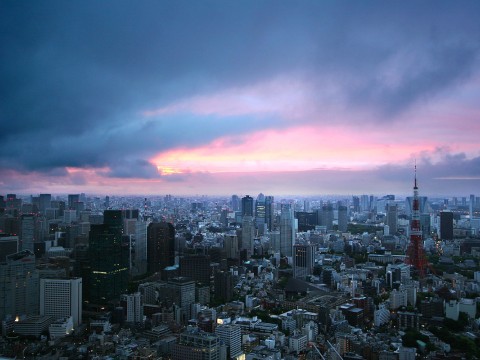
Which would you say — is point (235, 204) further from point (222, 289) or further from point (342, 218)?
point (222, 289)

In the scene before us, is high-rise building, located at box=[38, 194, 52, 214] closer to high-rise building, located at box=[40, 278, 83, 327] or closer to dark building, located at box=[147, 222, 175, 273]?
high-rise building, located at box=[40, 278, 83, 327]

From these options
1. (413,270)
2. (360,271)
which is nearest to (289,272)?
(360,271)

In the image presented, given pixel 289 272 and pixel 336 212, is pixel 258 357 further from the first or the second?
pixel 336 212

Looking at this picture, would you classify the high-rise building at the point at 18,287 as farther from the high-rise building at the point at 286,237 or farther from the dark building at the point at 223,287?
the high-rise building at the point at 286,237

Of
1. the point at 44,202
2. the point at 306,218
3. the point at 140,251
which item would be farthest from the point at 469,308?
the point at 306,218

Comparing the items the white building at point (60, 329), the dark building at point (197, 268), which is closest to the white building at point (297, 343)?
the white building at point (60, 329)
